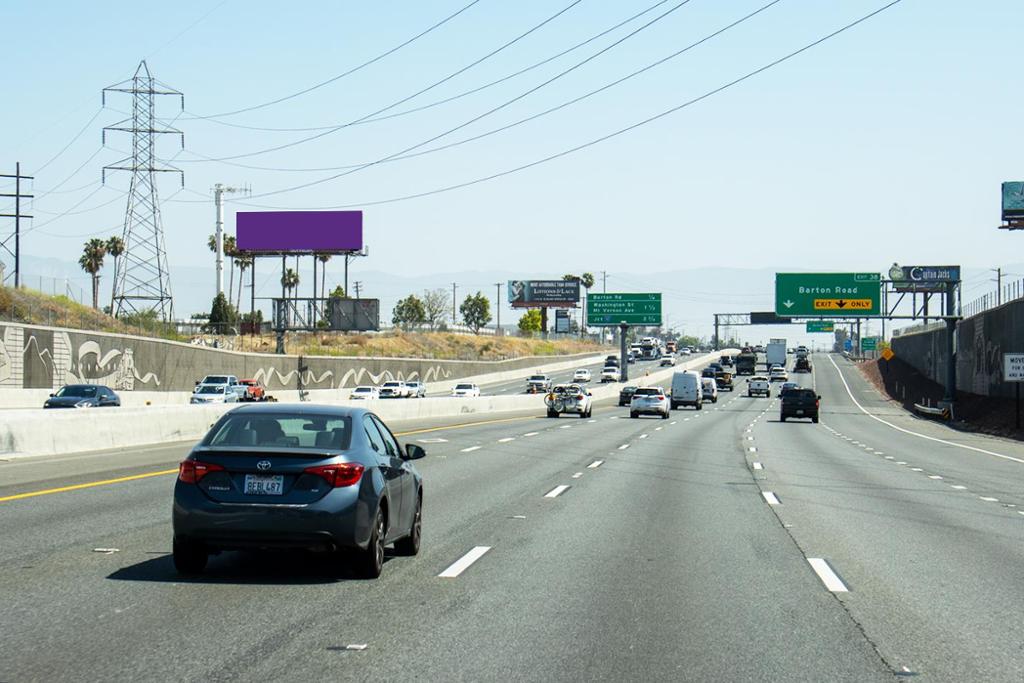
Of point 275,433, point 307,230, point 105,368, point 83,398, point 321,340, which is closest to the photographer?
point 275,433

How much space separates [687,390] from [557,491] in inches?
2337

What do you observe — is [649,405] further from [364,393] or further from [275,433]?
[275,433]

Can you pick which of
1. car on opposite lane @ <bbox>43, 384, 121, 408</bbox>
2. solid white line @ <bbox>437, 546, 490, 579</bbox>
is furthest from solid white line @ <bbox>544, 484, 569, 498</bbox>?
car on opposite lane @ <bbox>43, 384, 121, 408</bbox>

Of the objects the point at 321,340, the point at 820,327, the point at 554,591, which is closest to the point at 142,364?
the point at 554,591

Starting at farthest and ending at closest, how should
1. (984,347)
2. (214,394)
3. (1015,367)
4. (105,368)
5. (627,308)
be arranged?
1. (627,308)
2. (984,347)
3. (105,368)
4. (214,394)
5. (1015,367)

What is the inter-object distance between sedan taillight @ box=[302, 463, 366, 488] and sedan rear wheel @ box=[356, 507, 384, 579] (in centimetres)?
Result: 43

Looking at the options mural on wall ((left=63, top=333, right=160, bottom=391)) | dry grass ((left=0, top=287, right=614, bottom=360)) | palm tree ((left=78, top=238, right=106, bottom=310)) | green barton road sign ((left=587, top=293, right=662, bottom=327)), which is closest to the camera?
mural on wall ((left=63, top=333, right=160, bottom=391))

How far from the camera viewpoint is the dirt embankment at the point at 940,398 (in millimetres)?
56625

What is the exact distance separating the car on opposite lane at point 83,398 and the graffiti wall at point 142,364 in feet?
28.7

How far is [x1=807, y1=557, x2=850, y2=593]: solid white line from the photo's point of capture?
1084 cm

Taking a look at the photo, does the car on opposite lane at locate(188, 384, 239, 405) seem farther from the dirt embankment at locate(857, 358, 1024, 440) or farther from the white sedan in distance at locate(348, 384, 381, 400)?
the dirt embankment at locate(857, 358, 1024, 440)

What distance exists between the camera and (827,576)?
454 inches

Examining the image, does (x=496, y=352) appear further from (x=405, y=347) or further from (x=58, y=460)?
(x=58, y=460)

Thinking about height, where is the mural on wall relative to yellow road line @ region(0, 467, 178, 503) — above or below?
above
